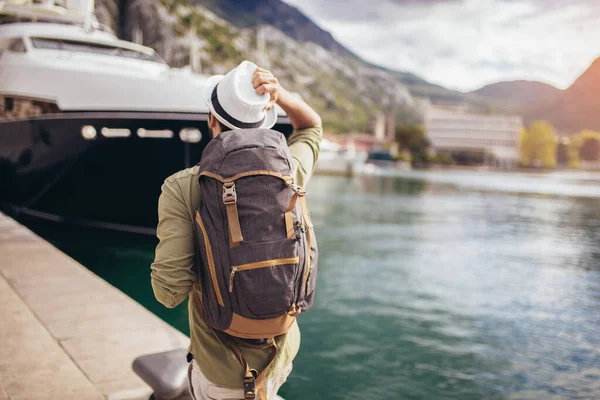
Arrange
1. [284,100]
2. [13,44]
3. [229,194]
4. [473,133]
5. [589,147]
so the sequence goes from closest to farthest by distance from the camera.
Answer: [229,194] < [284,100] < [13,44] < [473,133] < [589,147]

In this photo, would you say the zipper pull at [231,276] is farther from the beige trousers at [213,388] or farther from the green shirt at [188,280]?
the beige trousers at [213,388]

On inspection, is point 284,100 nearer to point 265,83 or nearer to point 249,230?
point 265,83

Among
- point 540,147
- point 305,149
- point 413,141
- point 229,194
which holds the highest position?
point 413,141

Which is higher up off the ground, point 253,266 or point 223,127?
point 223,127

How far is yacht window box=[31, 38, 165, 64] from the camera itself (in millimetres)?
10875

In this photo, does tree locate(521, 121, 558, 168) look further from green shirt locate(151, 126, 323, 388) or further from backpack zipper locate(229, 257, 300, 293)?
backpack zipper locate(229, 257, 300, 293)

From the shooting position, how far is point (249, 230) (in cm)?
152

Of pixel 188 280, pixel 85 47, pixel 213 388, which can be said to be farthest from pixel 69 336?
pixel 85 47

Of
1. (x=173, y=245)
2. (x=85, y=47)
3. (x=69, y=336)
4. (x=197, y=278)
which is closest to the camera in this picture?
(x=173, y=245)

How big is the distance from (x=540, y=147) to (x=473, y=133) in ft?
57.4

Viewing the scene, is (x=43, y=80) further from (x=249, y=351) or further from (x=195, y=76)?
(x=249, y=351)

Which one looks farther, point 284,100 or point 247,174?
point 284,100

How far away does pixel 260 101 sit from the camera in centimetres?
171

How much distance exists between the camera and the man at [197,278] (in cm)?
160
